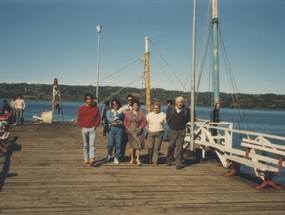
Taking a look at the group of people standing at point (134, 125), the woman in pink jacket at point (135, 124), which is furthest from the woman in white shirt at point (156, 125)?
the woman in pink jacket at point (135, 124)

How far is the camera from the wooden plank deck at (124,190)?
5.43m

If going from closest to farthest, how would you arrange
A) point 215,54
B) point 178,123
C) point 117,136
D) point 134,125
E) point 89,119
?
point 89,119, point 178,123, point 134,125, point 117,136, point 215,54

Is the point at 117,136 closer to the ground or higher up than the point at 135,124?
closer to the ground

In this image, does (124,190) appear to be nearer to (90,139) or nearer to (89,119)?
(90,139)

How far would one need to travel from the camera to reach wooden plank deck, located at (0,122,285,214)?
17.8ft

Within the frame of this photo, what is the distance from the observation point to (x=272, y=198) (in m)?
6.37

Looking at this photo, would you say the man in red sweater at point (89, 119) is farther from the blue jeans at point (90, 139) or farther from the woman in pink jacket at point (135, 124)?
the woman in pink jacket at point (135, 124)

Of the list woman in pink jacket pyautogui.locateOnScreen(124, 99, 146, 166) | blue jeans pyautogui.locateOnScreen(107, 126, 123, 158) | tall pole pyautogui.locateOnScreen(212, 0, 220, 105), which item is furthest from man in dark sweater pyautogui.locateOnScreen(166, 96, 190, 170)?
tall pole pyautogui.locateOnScreen(212, 0, 220, 105)

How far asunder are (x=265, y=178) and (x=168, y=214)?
3113 millimetres

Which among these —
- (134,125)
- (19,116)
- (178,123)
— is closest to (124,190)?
(134,125)

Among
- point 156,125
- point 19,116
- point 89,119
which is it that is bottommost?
point 19,116

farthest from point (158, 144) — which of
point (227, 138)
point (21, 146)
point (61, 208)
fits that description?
point (21, 146)

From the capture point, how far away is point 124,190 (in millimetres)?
6539

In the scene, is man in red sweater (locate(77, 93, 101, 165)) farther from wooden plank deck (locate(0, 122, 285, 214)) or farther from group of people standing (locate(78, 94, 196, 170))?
wooden plank deck (locate(0, 122, 285, 214))
